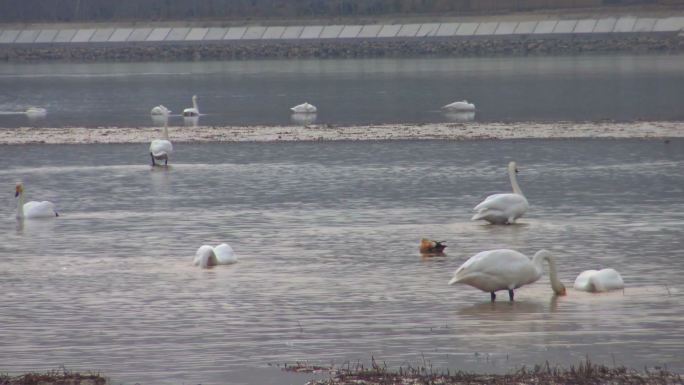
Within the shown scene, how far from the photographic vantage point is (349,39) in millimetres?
106375

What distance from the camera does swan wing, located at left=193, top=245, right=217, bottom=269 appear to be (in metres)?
16.4

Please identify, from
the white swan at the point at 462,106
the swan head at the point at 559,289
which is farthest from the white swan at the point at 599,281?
the white swan at the point at 462,106

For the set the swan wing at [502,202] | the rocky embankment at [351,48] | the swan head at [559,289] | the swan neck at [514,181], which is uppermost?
the rocky embankment at [351,48]

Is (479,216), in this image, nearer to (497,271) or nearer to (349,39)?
(497,271)

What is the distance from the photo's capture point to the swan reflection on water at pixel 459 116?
39.2m

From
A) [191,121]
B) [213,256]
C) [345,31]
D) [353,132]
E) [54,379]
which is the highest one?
[345,31]

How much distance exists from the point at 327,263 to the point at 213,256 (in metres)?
1.30

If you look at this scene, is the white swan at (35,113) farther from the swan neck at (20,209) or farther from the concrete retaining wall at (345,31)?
the concrete retaining wall at (345,31)

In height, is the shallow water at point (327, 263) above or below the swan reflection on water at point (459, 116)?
below

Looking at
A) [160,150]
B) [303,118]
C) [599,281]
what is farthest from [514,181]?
[303,118]

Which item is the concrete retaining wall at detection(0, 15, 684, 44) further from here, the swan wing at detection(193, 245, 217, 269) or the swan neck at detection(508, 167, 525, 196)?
the swan wing at detection(193, 245, 217, 269)

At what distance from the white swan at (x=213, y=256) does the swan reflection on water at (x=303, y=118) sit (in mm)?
23137

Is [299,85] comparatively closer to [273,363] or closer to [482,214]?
[482,214]

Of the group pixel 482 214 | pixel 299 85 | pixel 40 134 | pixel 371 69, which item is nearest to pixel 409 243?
pixel 482 214
